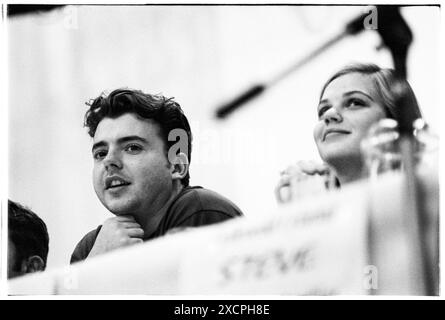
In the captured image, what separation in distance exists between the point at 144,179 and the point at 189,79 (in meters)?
0.36

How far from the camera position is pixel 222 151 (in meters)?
2.58

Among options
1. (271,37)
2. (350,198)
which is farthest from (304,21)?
(350,198)

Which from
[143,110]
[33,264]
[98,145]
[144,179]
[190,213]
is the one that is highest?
[143,110]

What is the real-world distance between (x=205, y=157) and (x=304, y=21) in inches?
21.5

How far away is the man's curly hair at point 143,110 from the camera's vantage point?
2580 millimetres

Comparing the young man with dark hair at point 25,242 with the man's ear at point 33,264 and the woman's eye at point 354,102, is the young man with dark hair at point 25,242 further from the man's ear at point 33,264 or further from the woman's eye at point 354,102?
the woman's eye at point 354,102

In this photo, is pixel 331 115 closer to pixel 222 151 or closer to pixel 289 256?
pixel 222 151

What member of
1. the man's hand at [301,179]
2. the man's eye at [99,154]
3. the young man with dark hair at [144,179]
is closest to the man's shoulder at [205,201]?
the young man with dark hair at [144,179]

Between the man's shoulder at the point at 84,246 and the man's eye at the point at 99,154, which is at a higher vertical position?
the man's eye at the point at 99,154

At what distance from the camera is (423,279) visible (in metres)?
2.51

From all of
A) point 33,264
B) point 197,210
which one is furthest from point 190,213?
point 33,264

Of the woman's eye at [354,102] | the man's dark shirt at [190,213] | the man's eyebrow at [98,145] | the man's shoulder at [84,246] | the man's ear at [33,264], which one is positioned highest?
the woman's eye at [354,102]

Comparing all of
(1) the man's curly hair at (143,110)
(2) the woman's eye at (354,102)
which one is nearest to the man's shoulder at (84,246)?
(1) the man's curly hair at (143,110)
